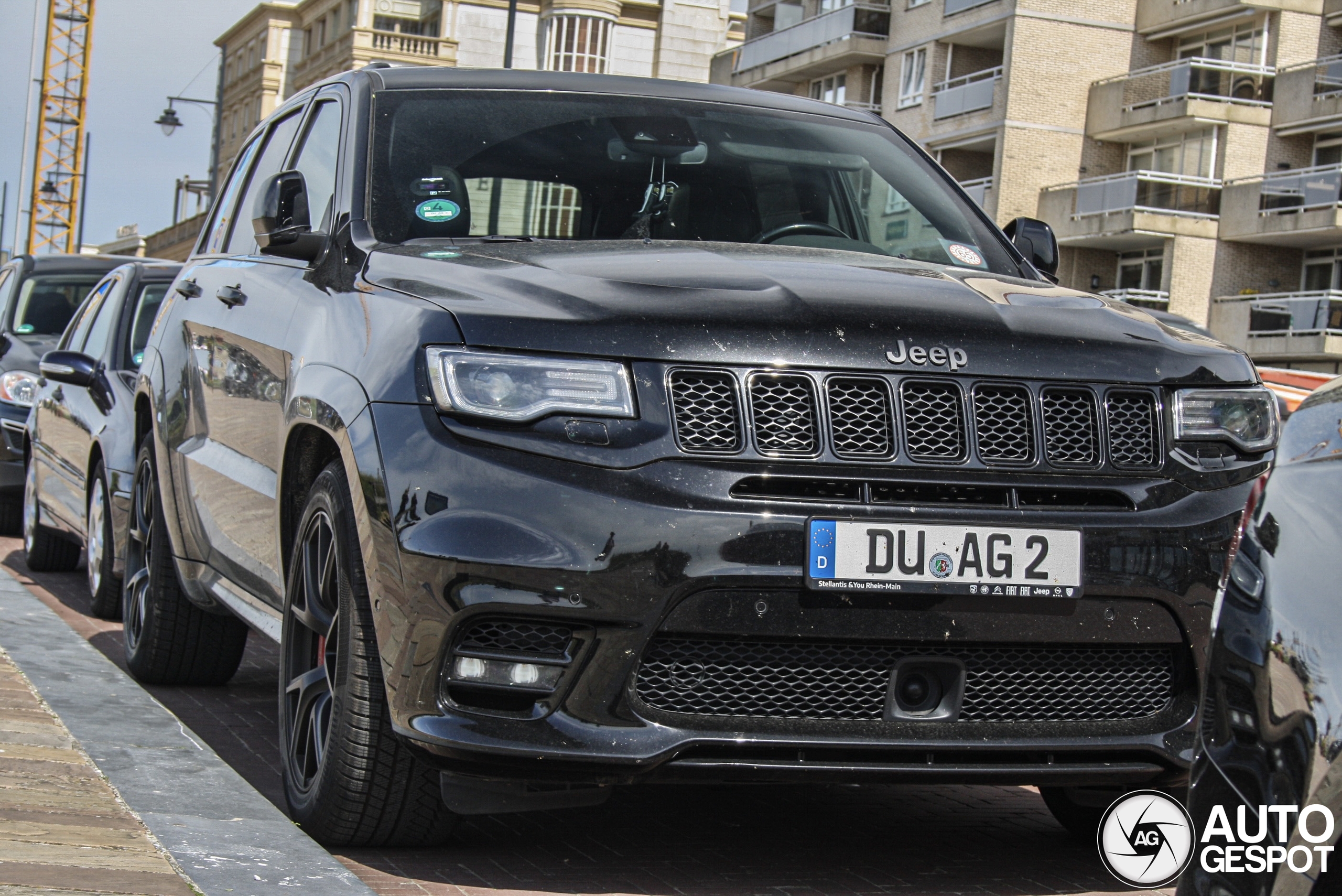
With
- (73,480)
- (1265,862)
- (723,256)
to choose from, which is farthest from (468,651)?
(73,480)

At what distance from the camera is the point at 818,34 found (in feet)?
198

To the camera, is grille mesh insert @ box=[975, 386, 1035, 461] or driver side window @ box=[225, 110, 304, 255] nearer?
grille mesh insert @ box=[975, 386, 1035, 461]

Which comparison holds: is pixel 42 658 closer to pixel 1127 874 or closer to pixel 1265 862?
pixel 1127 874

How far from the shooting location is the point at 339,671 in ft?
13.3

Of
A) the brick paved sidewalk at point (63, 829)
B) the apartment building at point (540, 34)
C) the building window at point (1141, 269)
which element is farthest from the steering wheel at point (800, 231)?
the apartment building at point (540, 34)

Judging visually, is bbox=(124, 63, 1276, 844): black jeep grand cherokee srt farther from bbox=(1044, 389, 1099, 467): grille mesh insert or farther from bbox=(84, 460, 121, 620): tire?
bbox=(84, 460, 121, 620): tire

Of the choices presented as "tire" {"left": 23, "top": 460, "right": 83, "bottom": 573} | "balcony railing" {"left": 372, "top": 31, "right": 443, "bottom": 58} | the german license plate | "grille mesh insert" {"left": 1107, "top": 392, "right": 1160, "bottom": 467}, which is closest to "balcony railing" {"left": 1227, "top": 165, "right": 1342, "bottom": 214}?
"balcony railing" {"left": 372, "top": 31, "right": 443, "bottom": 58}

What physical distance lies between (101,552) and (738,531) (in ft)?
17.4

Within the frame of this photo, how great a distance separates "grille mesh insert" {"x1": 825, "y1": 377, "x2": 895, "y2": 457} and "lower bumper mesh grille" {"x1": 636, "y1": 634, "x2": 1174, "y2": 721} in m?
0.39

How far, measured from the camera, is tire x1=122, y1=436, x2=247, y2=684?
6.44m

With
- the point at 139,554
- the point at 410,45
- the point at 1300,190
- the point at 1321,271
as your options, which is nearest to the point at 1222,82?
the point at 1300,190

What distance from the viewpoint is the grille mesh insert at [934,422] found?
3797 mm

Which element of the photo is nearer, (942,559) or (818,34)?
(942,559)

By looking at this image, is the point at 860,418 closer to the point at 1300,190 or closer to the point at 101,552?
the point at 101,552
